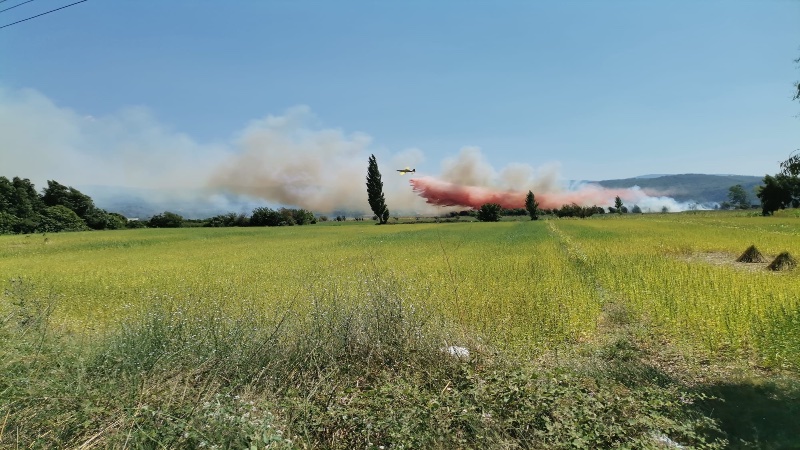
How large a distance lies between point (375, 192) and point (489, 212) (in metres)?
23.4

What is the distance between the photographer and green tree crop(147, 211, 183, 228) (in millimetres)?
72875

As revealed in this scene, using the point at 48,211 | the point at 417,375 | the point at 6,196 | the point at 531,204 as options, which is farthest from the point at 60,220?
the point at 531,204

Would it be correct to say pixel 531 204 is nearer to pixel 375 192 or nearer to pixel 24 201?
pixel 375 192

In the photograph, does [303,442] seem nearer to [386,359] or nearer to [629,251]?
[386,359]

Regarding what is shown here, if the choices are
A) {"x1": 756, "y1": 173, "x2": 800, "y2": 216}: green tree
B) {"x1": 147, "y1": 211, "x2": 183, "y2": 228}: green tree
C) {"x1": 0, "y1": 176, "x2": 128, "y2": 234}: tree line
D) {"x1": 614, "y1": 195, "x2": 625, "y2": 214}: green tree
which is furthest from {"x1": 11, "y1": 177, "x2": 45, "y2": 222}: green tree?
{"x1": 614, "y1": 195, "x2": 625, "y2": 214}: green tree

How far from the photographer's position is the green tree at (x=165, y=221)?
72875 millimetres

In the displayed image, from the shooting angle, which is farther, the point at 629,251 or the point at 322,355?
the point at 629,251

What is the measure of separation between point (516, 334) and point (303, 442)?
3.98 meters

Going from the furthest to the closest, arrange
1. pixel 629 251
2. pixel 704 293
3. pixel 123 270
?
1. pixel 629 251
2. pixel 123 270
3. pixel 704 293

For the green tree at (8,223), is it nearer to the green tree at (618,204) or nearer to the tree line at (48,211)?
the tree line at (48,211)

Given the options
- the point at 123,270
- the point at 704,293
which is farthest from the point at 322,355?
the point at 123,270

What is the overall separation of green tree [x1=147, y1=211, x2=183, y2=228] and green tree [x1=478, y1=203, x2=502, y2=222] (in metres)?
Answer: 54.9

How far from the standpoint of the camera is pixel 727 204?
425 ft

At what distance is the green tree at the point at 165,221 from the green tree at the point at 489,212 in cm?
5492
